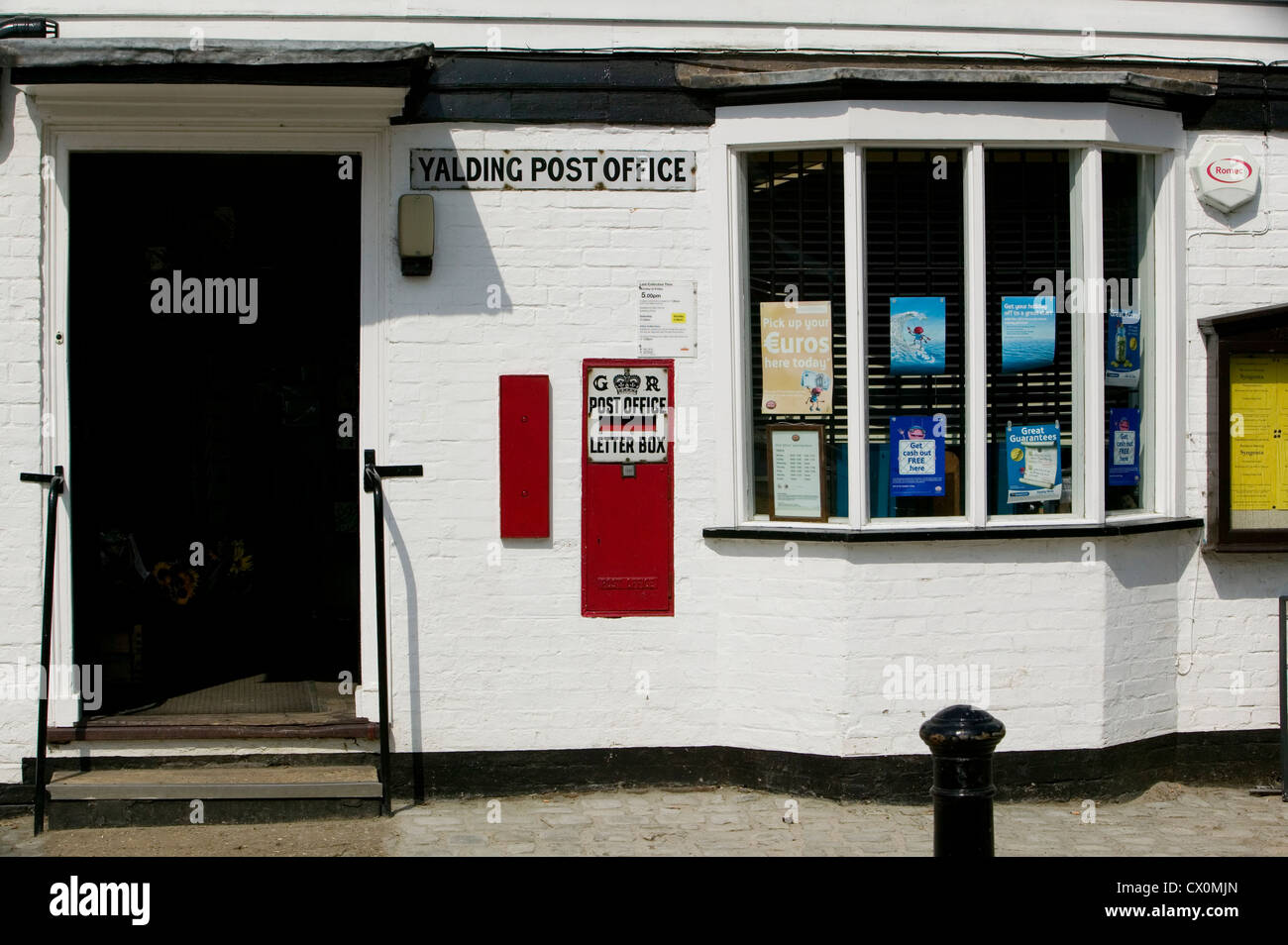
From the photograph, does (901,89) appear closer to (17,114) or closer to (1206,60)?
(1206,60)

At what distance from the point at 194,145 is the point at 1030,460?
4463 mm

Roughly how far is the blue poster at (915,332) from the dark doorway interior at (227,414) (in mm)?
3452

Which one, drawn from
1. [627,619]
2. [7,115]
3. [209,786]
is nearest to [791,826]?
[627,619]

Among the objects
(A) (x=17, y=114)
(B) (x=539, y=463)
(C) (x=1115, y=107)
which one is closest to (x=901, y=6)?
(C) (x=1115, y=107)

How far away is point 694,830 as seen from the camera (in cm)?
624

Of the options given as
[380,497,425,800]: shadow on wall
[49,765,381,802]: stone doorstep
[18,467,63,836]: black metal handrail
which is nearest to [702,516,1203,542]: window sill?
[380,497,425,800]: shadow on wall

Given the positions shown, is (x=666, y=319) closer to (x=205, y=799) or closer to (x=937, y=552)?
(x=937, y=552)

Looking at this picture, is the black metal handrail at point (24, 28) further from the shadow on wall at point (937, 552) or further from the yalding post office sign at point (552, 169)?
the shadow on wall at point (937, 552)

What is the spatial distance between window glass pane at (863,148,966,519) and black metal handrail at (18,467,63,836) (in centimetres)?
395

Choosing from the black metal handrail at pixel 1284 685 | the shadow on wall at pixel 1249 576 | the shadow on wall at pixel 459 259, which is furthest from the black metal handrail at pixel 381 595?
the black metal handrail at pixel 1284 685

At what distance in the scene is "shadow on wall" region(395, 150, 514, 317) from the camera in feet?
21.6

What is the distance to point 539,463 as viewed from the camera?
6637 mm

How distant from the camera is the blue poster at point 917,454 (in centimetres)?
672

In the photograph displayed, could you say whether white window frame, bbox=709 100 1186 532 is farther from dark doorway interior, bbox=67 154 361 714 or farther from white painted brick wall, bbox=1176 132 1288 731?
dark doorway interior, bbox=67 154 361 714
